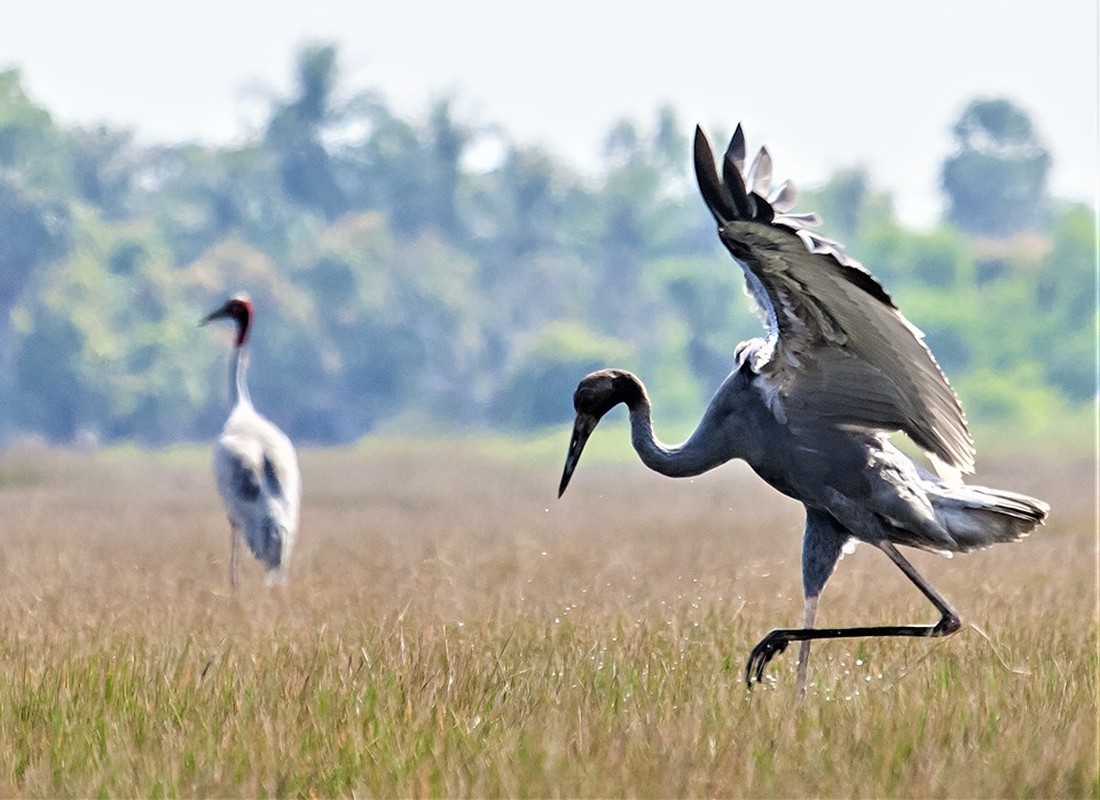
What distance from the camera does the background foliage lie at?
47.1 metres

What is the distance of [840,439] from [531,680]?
118cm

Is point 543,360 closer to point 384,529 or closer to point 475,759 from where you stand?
point 384,529

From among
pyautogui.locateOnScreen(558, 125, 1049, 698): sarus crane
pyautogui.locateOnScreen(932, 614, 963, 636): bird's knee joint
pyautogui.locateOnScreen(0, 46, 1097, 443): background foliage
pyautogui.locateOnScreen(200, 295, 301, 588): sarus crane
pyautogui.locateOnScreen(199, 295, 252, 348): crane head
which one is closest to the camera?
pyautogui.locateOnScreen(558, 125, 1049, 698): sarus crane

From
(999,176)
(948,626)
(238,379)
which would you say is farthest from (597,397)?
(999,176)

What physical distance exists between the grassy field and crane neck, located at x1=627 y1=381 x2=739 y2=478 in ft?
1.64

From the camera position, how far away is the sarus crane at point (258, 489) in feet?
30.9

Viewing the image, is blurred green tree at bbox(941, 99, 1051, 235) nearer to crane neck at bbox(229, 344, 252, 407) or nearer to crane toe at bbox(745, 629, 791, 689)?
crane neck at bbox(229, 344, 252, 407)

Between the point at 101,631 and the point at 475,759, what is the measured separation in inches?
88.8

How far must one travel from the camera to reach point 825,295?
5113 mm

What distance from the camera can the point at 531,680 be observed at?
5051 mm

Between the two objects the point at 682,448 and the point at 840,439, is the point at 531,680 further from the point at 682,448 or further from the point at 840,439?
the point at 840,439

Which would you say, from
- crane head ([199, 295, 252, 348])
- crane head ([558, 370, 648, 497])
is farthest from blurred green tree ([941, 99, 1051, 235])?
crane head ([558, 370, 648, 497])

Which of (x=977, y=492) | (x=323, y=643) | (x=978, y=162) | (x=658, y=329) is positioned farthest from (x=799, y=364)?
(x=978, y=162)

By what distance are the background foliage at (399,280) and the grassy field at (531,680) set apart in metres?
37.6
